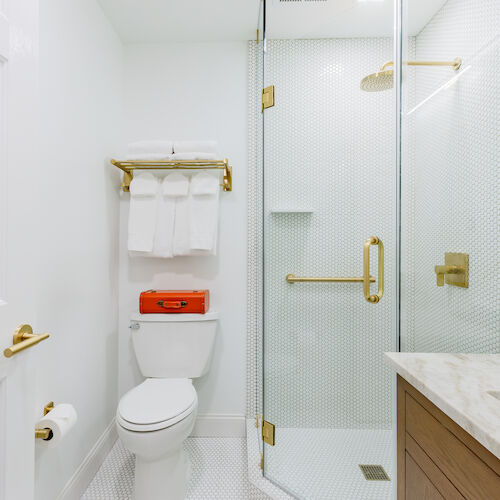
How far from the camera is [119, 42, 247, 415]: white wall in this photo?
6.63 ft

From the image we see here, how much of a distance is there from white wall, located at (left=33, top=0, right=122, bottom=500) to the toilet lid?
277 mm

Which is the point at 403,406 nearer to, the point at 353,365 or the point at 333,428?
the point at 353,365

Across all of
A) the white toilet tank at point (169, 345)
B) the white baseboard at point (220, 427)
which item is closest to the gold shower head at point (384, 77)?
the white toilet tank at point (169, 345)

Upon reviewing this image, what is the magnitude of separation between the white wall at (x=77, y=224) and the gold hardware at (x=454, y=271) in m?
1.28

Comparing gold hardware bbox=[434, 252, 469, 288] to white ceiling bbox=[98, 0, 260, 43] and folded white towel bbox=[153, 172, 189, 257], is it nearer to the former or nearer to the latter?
folded white towel bbox=[153, 172, 189, 257]

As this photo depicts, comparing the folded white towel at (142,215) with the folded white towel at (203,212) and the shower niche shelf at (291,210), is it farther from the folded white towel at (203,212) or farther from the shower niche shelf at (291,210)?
the shower niche shelf at (291,210)

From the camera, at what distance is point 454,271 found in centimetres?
103

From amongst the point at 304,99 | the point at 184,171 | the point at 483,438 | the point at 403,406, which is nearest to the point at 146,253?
the point at 184,171

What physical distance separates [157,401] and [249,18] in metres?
2.01

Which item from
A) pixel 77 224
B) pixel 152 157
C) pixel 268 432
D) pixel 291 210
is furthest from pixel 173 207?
pixel 268 432

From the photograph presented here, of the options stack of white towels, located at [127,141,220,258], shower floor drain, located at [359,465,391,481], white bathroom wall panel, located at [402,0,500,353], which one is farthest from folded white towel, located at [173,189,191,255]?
shower floor drain, located at [359,465,391,481]

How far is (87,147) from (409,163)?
144 cm

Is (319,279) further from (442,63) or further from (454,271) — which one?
(442,63)

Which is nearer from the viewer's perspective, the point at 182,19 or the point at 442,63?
the point at 442,63
